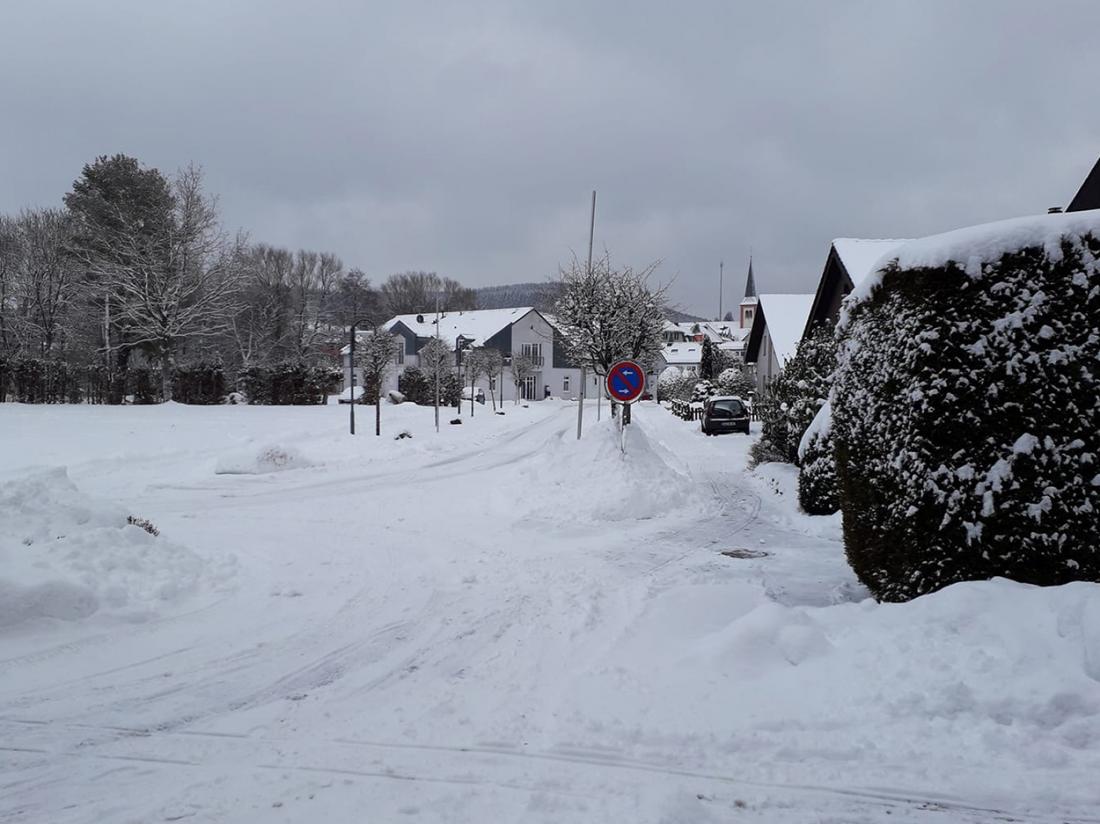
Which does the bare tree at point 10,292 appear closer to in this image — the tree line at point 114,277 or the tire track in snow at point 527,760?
the tree line at point 114,277

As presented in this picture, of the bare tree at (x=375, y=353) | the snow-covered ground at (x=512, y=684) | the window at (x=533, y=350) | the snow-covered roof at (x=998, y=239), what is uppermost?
the window at (x=533, y=350)

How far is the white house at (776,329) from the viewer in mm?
29156

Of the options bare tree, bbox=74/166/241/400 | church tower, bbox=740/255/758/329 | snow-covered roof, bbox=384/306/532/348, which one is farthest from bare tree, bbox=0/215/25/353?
church tower, bbox=740/255/758/329

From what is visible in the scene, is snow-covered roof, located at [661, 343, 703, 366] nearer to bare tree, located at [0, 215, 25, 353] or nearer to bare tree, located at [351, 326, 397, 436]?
bare tree, located at [351, 326, 397, 436]

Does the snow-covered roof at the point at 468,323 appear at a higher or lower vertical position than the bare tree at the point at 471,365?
higher

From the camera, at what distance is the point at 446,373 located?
44.4 m

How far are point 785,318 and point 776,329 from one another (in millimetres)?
1751

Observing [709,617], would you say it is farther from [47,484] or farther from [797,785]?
[47,484]

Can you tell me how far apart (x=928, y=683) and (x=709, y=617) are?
156cm

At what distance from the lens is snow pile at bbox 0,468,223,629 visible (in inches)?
190

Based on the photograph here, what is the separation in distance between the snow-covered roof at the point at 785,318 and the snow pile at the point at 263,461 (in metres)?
20.0

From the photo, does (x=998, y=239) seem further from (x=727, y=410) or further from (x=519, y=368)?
(x=519, y=368)

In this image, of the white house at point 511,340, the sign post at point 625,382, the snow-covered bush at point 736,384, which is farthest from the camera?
the white house at point 511,340

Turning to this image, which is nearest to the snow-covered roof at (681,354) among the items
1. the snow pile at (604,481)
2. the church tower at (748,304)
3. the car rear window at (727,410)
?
the church tower at (748,304)
